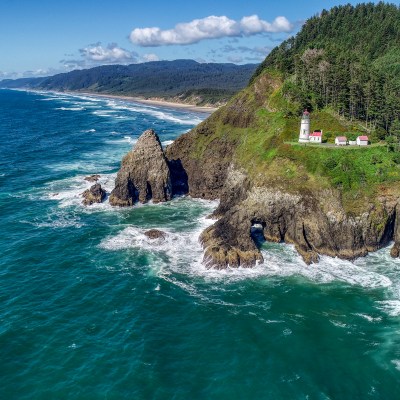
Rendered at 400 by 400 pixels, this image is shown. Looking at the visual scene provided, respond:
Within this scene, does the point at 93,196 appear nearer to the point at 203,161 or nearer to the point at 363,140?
the point at 203,161

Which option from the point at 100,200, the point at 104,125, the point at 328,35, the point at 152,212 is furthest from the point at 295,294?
the point at 104,125

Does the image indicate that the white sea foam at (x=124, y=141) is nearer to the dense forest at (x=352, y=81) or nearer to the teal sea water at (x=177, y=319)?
the dense forest at (x=352, y=81)

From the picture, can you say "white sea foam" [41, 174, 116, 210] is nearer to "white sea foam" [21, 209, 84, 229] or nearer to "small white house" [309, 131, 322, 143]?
"white sea foam" [21, 209, 84, 229]

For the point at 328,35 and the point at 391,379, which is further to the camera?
the point at 328,35

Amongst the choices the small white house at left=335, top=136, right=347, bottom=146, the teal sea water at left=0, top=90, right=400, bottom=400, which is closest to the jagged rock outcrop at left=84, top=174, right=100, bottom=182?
the teal sea water at left=0, top=90, right=400, bottom=400

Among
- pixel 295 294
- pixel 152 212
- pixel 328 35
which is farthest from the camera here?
pixel 328 35

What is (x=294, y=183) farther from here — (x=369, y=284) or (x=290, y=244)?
(x=369, y=284)

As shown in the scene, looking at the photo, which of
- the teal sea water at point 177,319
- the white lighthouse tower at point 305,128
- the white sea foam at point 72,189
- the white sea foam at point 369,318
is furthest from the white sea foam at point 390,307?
the white sea foam at point 72,189
